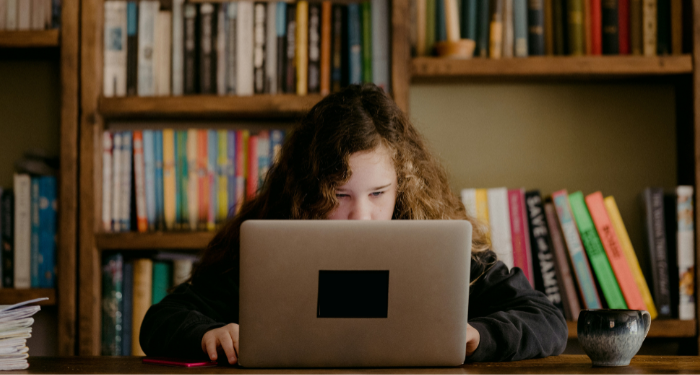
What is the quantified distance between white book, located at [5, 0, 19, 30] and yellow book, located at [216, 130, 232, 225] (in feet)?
1.93

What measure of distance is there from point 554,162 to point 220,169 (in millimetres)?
898

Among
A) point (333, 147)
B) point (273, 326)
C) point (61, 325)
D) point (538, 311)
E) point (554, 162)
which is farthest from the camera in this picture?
point (554, 162)

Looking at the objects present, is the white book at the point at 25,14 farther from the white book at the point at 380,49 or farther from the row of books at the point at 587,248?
the row of books at the point at 587,248

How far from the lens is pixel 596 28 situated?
163 cm

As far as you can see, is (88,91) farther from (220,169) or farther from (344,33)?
(344,33)

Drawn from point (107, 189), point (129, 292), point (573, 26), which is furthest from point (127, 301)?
point (573, 26)

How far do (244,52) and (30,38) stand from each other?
53 cm

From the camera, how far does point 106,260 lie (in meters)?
1.65

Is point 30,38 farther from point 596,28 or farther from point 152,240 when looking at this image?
point 596,28

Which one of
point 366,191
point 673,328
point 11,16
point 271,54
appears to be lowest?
point 673,328

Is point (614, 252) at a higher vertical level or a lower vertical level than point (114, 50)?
lower

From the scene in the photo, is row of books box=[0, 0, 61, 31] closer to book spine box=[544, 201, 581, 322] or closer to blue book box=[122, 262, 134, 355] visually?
blue book box=[122, 262, 134, 355]

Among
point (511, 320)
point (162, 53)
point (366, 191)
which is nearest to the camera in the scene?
point (511, 320)

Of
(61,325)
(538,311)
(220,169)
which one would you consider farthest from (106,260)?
(538,311)
